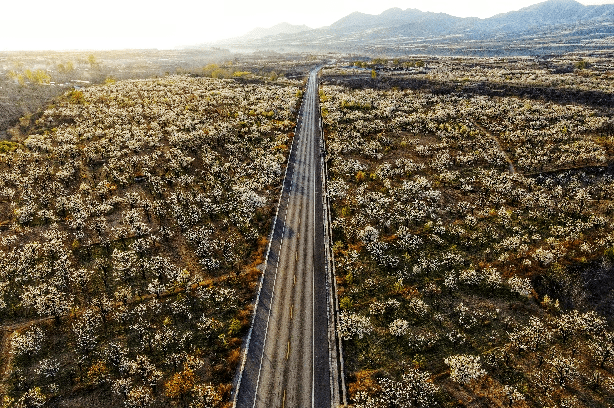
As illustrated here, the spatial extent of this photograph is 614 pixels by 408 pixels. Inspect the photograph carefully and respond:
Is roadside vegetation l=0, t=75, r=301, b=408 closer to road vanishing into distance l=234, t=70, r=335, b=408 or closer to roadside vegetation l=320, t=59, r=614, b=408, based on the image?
road vanishing into distance l=234, t=70, r=335, b=408

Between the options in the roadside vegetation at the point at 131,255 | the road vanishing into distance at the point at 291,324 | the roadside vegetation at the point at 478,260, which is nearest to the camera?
the road vanishing into distance at the point at 291,324

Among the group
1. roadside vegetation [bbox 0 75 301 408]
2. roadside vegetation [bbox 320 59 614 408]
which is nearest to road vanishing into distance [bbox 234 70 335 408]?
roadside vegetation [bbox 0 75 301 408]

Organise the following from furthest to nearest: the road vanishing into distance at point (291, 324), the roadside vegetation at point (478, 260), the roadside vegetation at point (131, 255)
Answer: the roadside vegetation at point (131, 255)
the roadside vegetation at point (478, 260)
the road vanishing into distance at point (291, 324)

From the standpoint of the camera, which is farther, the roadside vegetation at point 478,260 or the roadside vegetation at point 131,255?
the roadside vegetation at point 131,255

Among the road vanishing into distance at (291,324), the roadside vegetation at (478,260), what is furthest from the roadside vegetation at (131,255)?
the roadside vegetation at (478,260)

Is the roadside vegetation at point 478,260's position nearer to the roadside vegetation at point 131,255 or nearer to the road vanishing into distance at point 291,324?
the road vanishing into distance at point 291,324
